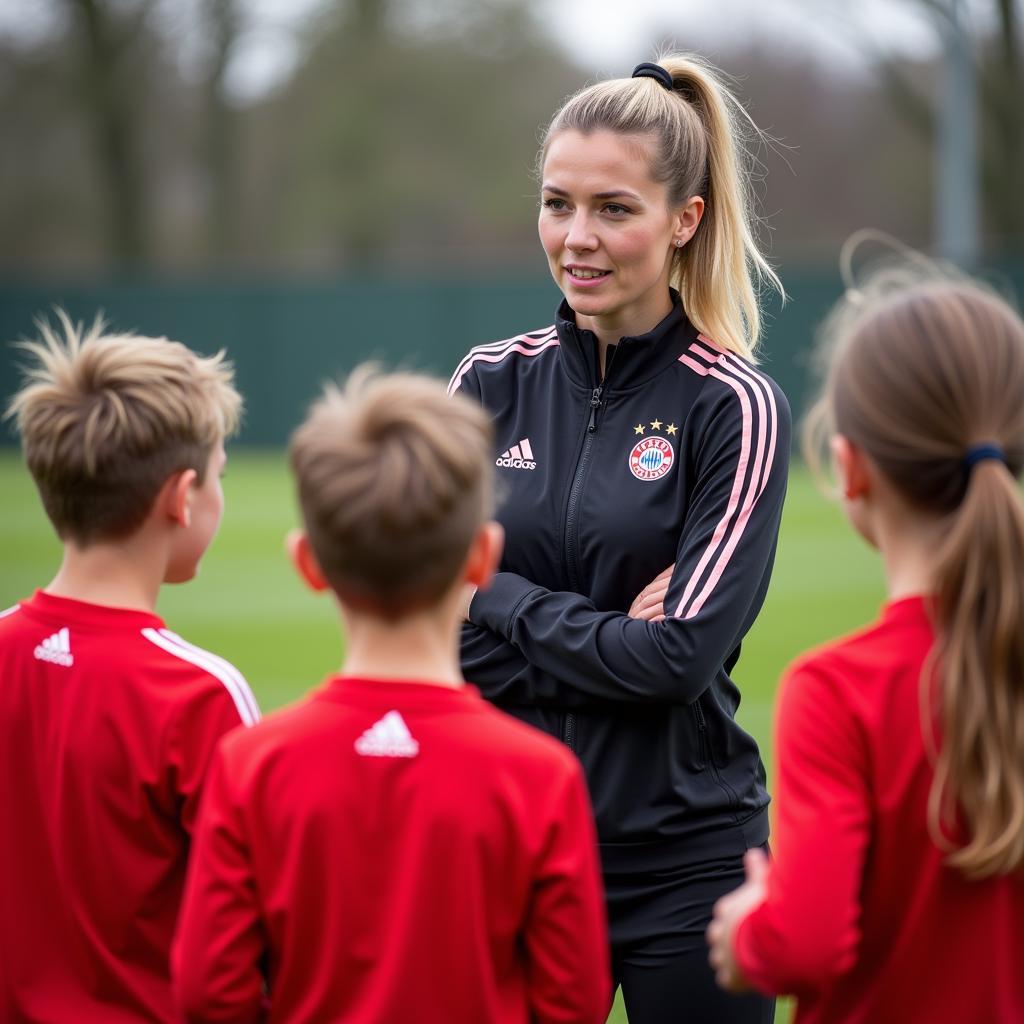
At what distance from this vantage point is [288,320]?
25.4 meters

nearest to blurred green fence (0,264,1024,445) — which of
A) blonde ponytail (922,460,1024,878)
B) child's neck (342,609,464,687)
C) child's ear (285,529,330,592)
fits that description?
child's ear (285,529,330,592)

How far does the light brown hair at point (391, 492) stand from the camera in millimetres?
2104

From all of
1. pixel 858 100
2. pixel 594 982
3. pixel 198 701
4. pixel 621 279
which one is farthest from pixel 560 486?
pixel 858 100

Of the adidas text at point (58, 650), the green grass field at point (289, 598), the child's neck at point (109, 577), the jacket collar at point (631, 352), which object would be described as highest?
the jacket collar at point (631, 352)

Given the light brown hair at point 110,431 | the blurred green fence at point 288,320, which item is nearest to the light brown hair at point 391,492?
the light brown hair at point 110,431

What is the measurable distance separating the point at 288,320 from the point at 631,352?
2283 centimetres

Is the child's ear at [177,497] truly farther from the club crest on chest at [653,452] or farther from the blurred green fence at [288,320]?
the blurred green fence at [288,320]

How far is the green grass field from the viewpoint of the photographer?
31.2ft

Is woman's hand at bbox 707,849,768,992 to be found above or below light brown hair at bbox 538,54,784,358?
below

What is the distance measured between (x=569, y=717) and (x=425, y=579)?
40.5 inches

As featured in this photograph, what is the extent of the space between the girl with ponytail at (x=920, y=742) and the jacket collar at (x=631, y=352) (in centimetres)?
100

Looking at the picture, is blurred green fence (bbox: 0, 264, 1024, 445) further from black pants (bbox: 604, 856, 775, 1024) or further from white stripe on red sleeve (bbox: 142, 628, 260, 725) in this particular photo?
white stripe on red sleeve (bbox: 142, 628, 260, 725)

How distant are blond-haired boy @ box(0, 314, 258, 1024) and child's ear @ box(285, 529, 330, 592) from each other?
32 cm

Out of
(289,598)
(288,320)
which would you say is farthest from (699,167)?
(288,320)
